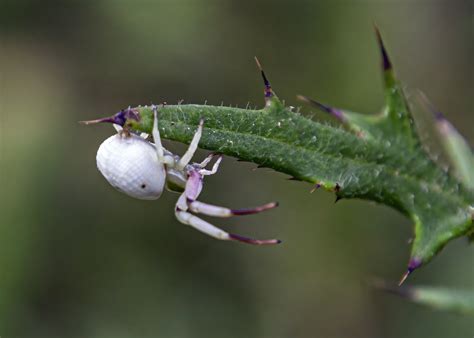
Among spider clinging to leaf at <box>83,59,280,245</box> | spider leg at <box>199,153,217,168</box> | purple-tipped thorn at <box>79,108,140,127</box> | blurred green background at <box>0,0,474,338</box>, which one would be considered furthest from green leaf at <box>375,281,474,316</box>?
blurred green background at <box>0,0,474,338</box>

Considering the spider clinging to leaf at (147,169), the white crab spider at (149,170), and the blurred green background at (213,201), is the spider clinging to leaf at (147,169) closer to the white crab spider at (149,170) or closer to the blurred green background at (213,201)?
the white crab spider at (149,170)

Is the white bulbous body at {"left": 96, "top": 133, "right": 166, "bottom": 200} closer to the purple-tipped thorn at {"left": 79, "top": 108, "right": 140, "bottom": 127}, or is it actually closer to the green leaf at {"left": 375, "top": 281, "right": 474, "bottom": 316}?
the purple-tipped thorn at {"left": 79, "top": 108, "right": 140, "bottom": 127}

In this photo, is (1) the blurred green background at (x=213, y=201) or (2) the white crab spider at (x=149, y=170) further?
(1) the blurred green background at (x=213, y=201)

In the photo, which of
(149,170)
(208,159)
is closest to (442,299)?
(208,159)

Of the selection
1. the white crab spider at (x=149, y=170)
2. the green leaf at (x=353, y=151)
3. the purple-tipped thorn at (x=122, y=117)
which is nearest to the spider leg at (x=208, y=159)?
the white crab spider at (x=149, y=170)

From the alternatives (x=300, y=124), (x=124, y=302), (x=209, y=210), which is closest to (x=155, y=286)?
(x=124, y=302)

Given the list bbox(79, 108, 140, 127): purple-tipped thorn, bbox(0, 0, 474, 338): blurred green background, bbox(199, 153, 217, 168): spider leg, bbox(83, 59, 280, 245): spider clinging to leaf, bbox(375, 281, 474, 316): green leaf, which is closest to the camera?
bbox(79, 108, 140, 127): purple-tipped thorn

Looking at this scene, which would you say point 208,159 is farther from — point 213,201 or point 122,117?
point 213,201
